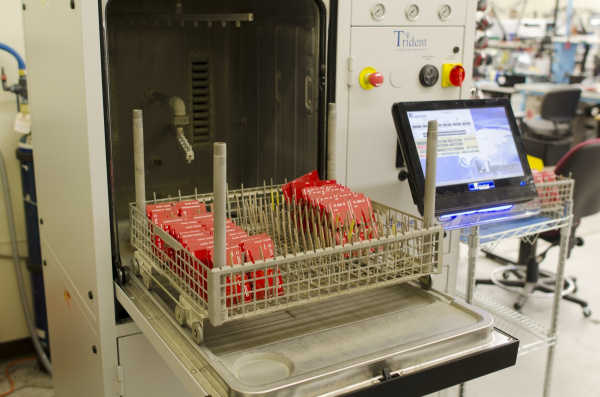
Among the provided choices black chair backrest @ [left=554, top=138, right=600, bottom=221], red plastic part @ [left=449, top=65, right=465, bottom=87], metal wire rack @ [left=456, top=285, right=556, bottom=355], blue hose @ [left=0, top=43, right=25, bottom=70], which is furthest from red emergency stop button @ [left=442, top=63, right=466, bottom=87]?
blue hose @ [left=0, top=43, right=25, bottom=70]

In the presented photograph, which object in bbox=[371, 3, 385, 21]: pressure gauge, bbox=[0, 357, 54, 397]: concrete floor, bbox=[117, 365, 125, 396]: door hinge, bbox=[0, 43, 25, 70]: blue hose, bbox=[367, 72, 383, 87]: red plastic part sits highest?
bbox=[371, 3, 385, 21]: pressure gauge

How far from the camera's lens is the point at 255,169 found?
7.59 feet

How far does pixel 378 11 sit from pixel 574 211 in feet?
6.24

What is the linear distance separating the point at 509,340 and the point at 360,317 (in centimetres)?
33

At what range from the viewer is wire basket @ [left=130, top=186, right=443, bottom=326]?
44.1 inches

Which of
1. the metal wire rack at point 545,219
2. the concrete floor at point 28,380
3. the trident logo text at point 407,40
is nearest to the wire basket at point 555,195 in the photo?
the metal wire rack at point 545,219

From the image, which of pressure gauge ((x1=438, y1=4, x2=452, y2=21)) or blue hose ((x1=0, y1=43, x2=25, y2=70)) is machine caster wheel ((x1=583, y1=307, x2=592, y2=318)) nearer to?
pressure gauge ((x1=438, y1=4, x2=452, y2=21))

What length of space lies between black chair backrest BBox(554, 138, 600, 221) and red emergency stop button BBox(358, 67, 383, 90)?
1603 millimetres

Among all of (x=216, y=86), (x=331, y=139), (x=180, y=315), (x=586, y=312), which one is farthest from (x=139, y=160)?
(x=586, y=312)

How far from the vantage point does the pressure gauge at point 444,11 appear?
1955 millimetres

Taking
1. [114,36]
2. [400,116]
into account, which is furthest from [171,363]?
[114,36]

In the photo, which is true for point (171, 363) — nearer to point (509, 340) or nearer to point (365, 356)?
point (365, 356)

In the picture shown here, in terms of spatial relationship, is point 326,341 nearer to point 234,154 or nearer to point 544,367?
point 234,154

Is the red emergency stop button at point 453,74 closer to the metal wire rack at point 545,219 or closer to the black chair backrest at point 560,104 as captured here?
the metal wire rack at point 545,219
